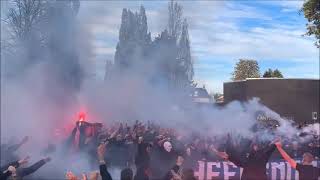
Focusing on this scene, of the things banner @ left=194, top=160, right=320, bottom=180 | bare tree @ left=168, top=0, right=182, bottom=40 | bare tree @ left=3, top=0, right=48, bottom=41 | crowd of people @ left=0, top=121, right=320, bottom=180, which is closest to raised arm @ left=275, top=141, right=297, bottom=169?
crowd of people @ left=0, top=121, right=320, bottom=180

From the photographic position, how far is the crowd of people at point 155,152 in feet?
35.0

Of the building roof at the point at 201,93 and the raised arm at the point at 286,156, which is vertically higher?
the building roof at the point at 201,93

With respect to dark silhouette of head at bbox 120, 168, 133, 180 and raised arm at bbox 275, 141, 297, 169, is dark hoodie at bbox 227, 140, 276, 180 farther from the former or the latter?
dark silhouette of head at bbox 120, 168, 133, 180

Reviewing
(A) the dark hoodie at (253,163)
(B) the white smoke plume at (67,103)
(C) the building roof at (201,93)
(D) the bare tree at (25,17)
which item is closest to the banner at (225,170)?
(A) the dark hoodie at (253,163)

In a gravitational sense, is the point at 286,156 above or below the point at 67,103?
below

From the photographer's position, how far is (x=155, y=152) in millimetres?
11055

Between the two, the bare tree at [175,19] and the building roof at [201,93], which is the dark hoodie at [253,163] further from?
the bare tree at [175,19]

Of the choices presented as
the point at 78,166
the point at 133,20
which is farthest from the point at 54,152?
the point at 133,20

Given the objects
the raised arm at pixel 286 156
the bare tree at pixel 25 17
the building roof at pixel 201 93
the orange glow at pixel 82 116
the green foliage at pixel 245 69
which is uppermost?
the bare tree at pixel 25 17

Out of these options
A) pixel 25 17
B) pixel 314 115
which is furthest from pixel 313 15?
pixel 25 17

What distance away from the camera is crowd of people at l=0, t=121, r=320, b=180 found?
10.7m

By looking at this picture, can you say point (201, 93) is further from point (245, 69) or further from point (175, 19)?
point (175, 19)

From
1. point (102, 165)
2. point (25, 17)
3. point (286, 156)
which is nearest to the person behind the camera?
point (25, 17)

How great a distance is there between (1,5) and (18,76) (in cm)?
154
